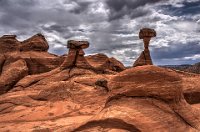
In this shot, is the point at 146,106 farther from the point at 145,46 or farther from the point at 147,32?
the point at 145,46

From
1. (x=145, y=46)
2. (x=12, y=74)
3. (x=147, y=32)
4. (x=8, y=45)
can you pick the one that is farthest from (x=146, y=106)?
(x=8, y=45)

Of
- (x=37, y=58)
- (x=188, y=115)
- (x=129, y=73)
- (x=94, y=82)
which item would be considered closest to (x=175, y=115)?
(x=188, y=115)

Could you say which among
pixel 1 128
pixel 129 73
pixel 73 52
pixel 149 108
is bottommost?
pixel 1 128

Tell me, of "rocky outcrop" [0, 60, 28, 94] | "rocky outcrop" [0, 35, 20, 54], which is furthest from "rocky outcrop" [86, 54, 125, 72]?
"rocky outcrop" [0, 60, 28, 94]

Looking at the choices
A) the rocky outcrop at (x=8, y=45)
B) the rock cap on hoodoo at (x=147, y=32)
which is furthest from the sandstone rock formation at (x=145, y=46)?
the rocky outcrop at (x=8, y=45)

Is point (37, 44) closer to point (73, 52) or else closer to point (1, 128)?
point (73, 52)

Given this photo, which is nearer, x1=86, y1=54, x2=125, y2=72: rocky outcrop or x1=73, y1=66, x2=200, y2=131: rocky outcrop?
x1=73, y1=66, x2=200, y2=131: rocky outcrop

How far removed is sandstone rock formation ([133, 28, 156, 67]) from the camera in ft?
104

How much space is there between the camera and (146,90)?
13.0 metres

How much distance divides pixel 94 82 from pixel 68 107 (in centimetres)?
410

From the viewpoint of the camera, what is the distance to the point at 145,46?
32.4 m

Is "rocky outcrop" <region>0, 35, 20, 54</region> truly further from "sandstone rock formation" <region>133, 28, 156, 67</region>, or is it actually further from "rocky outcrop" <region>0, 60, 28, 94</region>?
"sandstone rock formation" <region>133, 28, 156, 67</region>

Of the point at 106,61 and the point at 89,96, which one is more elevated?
the point at 106,61

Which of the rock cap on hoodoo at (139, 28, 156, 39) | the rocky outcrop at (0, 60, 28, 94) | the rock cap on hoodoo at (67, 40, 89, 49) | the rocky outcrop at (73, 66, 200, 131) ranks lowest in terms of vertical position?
the rocky outcrop at (73, 66, 200, 131)
